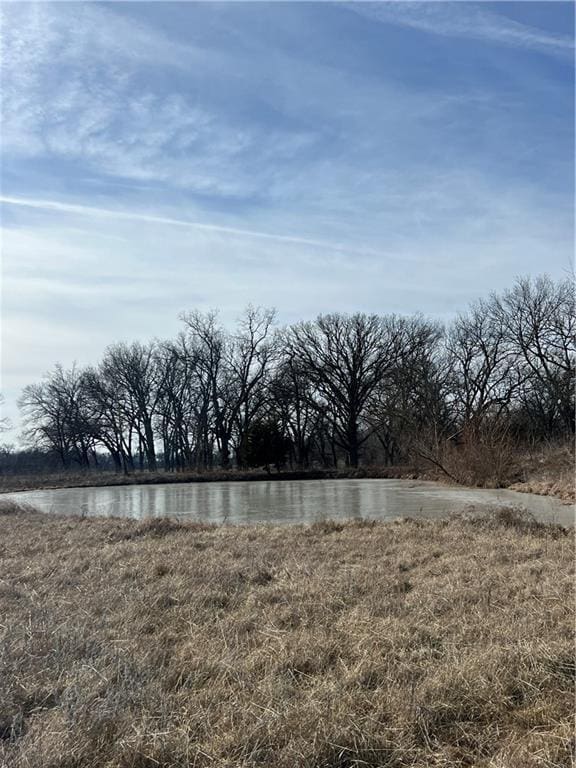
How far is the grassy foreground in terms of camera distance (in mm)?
2979

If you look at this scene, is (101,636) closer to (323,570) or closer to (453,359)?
(323,570)

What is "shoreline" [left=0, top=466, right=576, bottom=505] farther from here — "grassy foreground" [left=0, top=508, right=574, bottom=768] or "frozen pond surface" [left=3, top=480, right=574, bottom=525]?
"grassy foreground" [left=0, top=508, right=574, bottom=768]

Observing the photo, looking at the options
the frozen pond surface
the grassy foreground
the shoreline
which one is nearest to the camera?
the grassy foreground

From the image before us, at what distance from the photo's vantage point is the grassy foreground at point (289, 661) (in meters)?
2.98

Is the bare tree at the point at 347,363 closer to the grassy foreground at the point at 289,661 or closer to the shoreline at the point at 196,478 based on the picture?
the shoreline at the point at 196,478

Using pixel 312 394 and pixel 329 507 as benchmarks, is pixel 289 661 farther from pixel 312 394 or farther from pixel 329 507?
pixel 312 394

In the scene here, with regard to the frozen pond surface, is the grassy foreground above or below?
above

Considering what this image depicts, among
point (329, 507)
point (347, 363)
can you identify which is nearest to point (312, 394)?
point (347, 363)

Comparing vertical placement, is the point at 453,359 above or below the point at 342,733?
above

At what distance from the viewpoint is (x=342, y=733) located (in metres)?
3.02

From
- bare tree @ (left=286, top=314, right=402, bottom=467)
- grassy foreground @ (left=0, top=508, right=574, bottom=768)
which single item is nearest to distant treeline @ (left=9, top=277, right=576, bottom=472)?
bare tree @ (left=286, top=314, right=402, bottom=467)

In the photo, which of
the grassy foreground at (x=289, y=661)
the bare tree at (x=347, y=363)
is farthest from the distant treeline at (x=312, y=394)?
the grassy foreground at (x=289, y=661)

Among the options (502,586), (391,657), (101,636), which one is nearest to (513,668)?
(391,657)

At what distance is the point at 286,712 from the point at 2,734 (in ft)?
4.49
